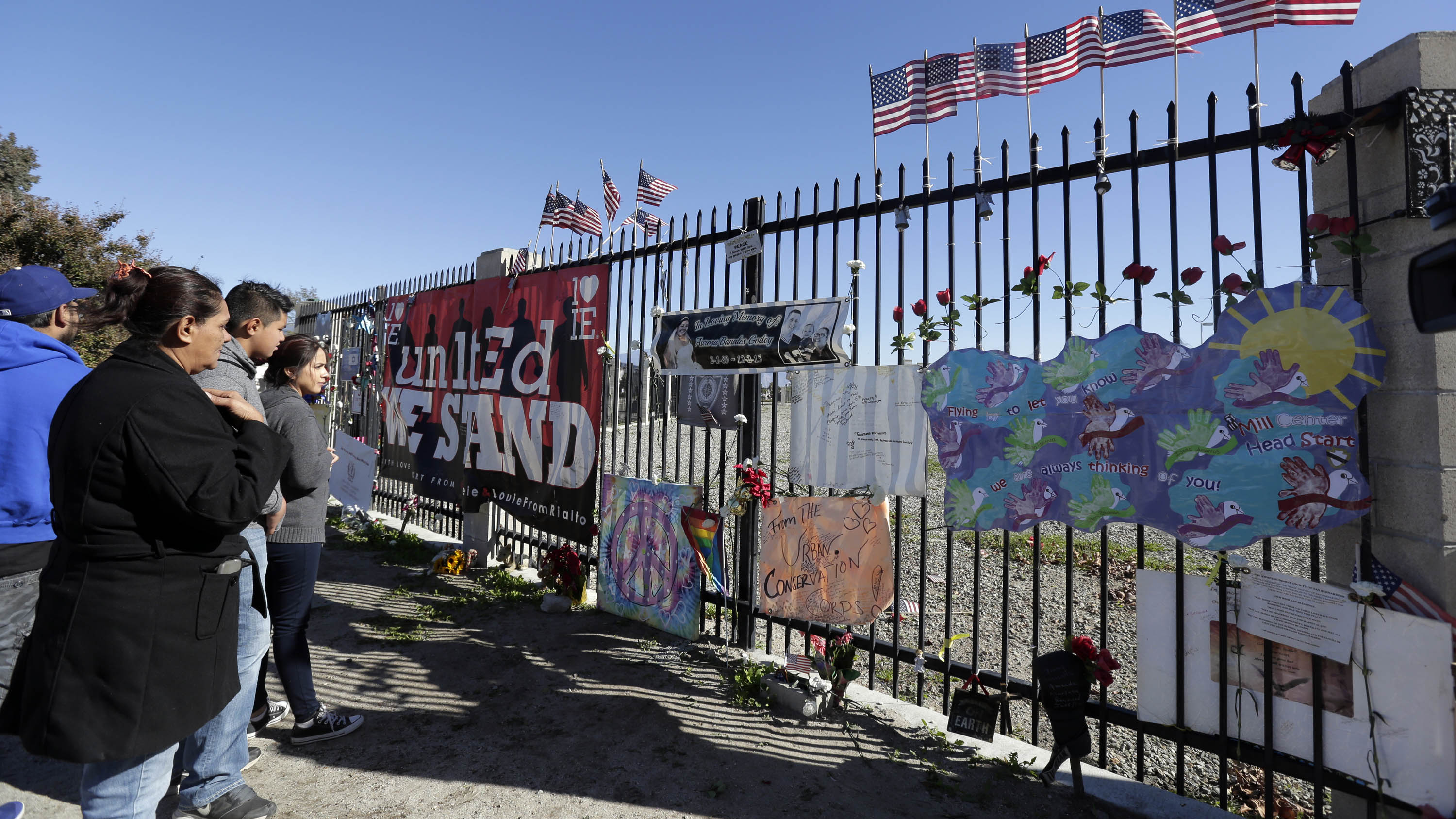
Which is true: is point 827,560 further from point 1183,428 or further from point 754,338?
point 1183,428

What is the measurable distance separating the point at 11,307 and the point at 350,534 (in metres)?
5.88

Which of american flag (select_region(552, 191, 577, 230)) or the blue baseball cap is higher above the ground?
american flag (select_region(552, 191, 577, 230))

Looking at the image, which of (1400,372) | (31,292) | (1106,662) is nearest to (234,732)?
(31,292)

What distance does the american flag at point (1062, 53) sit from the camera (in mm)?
3236

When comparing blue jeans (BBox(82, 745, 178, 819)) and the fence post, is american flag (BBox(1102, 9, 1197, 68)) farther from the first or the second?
blue jeans (BBox(82, 745, 178, 819))

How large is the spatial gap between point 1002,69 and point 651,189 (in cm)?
285

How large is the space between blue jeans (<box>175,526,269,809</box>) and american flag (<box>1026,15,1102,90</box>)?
430cm

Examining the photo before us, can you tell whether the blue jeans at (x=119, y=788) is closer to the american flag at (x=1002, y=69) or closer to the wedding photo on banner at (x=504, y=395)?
the wedding photo on banner at (x=504, y=395)

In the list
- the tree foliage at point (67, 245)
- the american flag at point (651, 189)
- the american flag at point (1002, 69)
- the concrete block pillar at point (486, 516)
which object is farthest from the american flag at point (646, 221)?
the tree foliage at point (67, 245)

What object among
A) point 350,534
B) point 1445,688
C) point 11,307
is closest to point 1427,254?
point 1445,688

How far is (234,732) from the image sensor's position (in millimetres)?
2541

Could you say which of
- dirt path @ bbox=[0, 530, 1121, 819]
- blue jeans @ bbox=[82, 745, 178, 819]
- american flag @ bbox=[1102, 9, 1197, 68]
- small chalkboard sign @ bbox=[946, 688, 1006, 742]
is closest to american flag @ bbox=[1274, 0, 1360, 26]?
american flag @ bbox=[1102, 9, 1197, 68]

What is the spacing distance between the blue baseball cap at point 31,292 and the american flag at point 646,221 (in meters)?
3.42

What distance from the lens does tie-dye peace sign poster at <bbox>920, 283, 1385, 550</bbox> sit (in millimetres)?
2404
